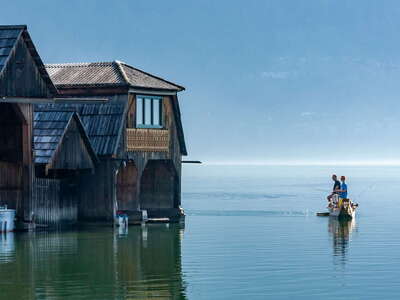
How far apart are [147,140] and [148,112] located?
A: 1.45 meters

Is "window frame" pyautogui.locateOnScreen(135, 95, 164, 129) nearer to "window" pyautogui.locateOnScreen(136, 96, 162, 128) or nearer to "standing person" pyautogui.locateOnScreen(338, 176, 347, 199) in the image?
"window" pyautogui.locateOnScreen(136, 96, 162, 128)

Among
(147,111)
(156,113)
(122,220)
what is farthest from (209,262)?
(156,113)

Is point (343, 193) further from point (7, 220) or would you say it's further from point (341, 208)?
point (7, 220)

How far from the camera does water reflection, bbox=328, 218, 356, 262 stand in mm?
48981

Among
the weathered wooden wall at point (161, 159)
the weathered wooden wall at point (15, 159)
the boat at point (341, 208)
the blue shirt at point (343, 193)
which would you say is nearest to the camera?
the weathered wooden wall at point (15, 159)

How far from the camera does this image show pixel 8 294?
36.1 metres

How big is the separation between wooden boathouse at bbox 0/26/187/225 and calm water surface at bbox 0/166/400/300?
70.1 inches

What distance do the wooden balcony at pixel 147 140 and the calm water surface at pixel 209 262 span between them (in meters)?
3.85

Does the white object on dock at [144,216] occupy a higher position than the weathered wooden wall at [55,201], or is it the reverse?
the weathered wooden wall at [55,201]

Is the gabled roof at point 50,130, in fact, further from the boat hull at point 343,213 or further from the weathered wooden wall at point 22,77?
the boat hull at point 343,213

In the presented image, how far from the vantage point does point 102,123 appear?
59.0 metres

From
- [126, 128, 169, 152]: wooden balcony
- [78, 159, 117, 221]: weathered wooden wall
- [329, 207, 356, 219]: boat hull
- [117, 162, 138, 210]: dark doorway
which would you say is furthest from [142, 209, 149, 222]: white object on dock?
[329, 207, 356, 219]: boat hull

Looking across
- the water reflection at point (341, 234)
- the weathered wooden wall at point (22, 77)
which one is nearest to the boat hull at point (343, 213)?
the water reflection at point (341, 234)

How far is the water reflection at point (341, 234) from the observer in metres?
49.0
